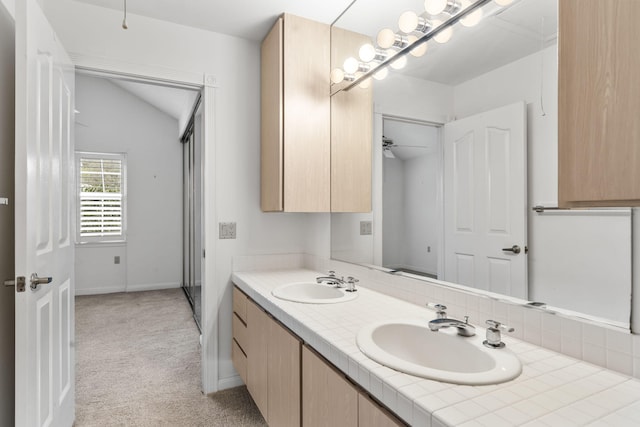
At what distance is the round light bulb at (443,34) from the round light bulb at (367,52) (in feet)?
1.35

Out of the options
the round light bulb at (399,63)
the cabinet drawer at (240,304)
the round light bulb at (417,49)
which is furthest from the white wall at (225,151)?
the round light bulb at (417,49)

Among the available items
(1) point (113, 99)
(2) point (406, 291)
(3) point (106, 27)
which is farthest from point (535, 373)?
(1) point (113, 99)

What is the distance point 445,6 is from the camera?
1403 millimetres

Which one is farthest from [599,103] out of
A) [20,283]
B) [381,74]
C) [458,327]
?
[20,283]

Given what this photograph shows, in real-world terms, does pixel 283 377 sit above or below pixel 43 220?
below

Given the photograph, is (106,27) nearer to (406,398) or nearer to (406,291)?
(406,291)

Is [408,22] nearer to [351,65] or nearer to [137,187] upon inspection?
[351,65]

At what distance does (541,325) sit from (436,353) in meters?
0.33

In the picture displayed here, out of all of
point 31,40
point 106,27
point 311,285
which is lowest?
point 311,285

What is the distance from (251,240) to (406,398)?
1816 mm

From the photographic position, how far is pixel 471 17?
1.36 m

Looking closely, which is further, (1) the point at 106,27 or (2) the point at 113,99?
(2) the point at 113,99

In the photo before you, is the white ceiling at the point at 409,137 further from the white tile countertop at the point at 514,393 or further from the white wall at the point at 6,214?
the white wall at the point at 6,214

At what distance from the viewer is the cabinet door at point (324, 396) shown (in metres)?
1.01
